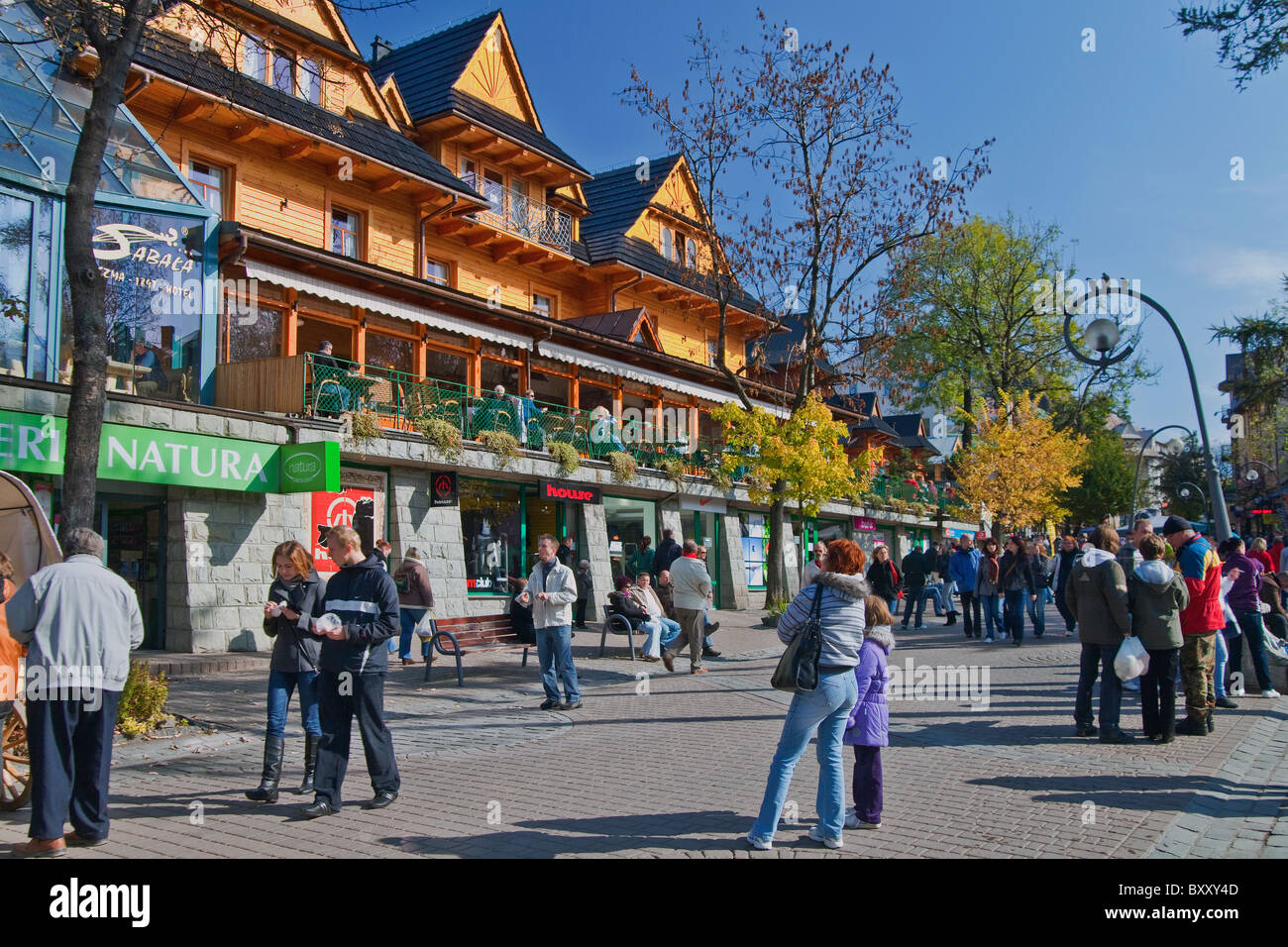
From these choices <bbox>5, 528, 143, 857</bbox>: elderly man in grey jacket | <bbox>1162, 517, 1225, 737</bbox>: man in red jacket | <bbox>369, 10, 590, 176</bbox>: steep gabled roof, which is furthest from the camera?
<bbox>369, 10, 590, 176</bbox>: steep gabled roof

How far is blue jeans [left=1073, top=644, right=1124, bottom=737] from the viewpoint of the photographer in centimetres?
886

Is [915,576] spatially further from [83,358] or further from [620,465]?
[83,358]

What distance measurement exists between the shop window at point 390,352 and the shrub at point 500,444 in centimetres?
234

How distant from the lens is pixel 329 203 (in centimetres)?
2131

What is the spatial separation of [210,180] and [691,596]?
12.7 meters

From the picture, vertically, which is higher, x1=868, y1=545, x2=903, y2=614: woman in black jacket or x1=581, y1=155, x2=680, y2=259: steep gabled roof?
x1=581, y1=155, x2=680, y2=259: steep gabled roof

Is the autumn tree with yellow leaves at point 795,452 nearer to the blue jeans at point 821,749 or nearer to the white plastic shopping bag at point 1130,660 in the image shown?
the white plastic shopping bag at point 1130,660

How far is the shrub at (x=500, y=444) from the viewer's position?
2036 cm

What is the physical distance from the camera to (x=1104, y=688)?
888 centimetres

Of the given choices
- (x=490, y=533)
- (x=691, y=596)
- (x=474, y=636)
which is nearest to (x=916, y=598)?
(x=490, y=533)

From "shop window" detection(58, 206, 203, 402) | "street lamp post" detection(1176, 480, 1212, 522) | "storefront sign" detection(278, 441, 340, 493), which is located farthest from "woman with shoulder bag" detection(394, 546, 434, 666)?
"street lamp post" detection(1176, 480, 1212, 522)

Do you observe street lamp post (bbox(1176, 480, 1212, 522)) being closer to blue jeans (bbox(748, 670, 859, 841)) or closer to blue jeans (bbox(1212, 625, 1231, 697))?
blue jeans (bbox(1212, 625, 1231, 697))

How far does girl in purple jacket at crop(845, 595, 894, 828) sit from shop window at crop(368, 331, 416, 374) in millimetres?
16595
